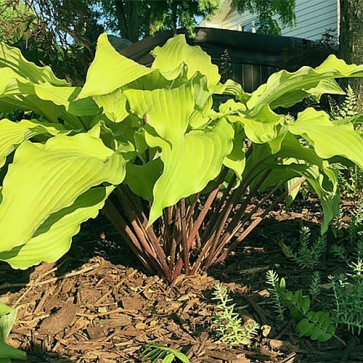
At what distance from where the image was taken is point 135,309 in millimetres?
1933

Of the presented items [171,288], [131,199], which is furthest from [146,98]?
[171,288]

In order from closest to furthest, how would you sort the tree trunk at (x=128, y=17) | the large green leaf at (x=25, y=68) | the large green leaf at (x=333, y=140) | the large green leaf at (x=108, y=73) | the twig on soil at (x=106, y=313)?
the large green leaf at (x=108, y=73), the large green leaf at (x=333, y=140), the twig on soil at (x=106, y=313), the large green leaf at (x=25, y=68), the tree trunk at (x=128, y=17)

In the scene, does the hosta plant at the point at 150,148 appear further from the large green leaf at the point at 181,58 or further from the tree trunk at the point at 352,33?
the tree trunk at the point at 352,33

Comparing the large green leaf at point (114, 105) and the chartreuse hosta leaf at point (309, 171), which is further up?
the large green leaf at point (114, 105)

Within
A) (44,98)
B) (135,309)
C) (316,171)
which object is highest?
(44,98)

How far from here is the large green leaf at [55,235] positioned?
1.62 metres

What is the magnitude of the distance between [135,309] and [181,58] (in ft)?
3.14

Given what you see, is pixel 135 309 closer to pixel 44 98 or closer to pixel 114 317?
pixel 114 317

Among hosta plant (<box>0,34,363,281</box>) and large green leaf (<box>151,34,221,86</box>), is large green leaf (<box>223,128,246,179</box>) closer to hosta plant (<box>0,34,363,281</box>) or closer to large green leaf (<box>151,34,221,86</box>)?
hosta plant (<box>0,34,363,281</box>)

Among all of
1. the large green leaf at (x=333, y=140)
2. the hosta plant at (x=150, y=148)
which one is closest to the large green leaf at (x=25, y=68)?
the hosta plant at (x=150, y=148)

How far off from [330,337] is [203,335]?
383 millimetres

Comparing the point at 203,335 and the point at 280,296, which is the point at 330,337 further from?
the point at 203,335

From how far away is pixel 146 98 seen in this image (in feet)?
5.78

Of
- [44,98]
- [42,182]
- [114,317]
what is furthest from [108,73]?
[114,317]
